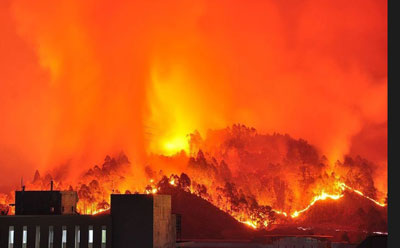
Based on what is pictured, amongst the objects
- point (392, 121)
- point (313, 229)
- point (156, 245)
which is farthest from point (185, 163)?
point (392, 121)

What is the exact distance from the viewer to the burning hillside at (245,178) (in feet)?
394

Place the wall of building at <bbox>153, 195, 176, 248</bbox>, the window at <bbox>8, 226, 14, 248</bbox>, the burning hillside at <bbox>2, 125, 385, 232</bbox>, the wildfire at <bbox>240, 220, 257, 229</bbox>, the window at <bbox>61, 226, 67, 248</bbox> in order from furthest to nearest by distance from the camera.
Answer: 1. the burning hillside at <bbox>2, 125, 385, 232</bbox>
2. the wildfire at <bbox>240, 220, 257, 229</bbox>
3. the wall of building at <bbox>153, 195, 176, 248</bbox>
4. the window at <bbox>61, 226, 67, 248</bbox>
5. the window at <bbox>8, 226, 14, 248</bbox>

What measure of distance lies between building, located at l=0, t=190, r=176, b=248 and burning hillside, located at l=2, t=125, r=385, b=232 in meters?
56.5

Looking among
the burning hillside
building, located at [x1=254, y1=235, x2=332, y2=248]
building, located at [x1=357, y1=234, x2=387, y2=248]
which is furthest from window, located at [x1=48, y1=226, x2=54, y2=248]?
the burning hillside

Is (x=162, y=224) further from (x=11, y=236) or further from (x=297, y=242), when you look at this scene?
Answer: (x=297, y=242)

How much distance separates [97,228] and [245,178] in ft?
264

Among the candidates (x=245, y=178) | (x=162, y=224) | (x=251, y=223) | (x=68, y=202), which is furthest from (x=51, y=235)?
(x=245, y=178)

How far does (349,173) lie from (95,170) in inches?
2180

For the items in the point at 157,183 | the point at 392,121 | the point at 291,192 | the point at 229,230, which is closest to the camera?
the point at 392,121

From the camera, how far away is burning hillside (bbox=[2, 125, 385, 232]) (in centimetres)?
12006

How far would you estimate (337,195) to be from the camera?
134 metres

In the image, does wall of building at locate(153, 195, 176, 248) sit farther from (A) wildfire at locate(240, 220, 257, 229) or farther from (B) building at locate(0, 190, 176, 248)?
(A) wildfire at locate(240, 220, 257, 229)

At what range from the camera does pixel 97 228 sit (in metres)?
58.0

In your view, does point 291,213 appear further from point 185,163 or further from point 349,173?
point 185,163
